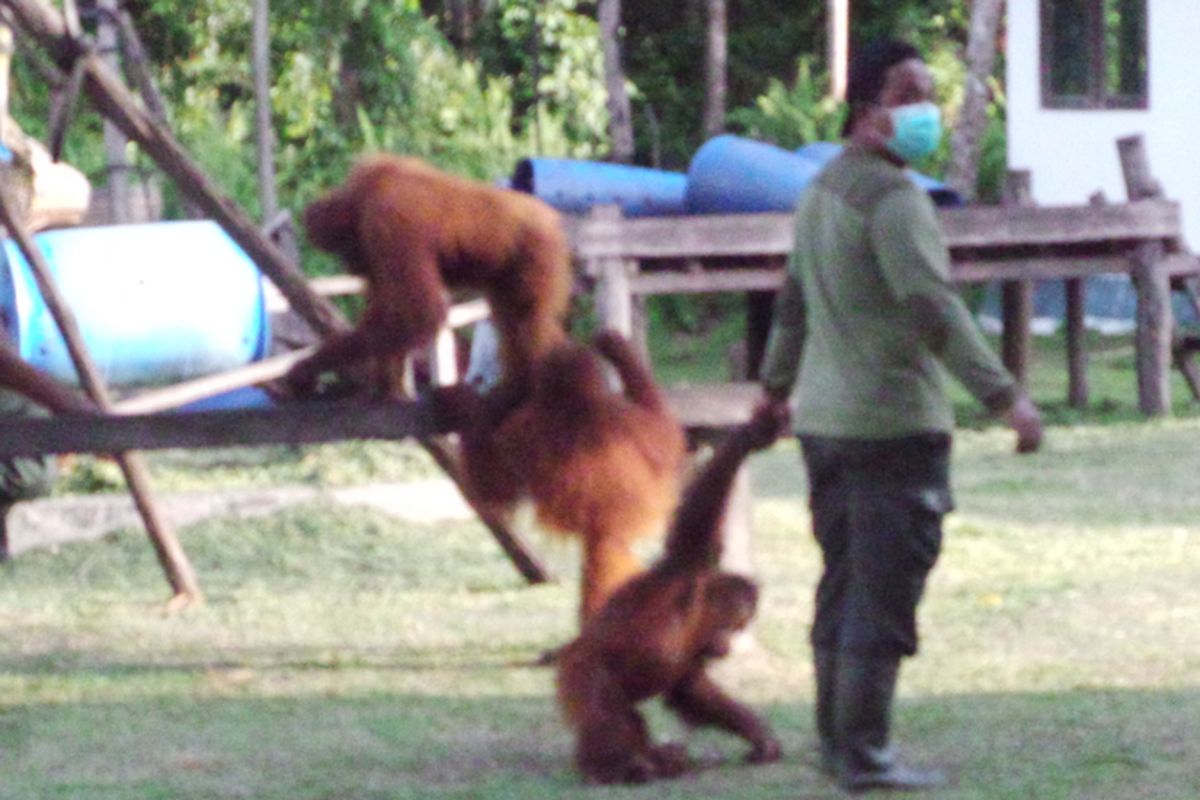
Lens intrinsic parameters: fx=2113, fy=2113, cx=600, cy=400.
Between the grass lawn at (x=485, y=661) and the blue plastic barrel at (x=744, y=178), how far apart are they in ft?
10.0

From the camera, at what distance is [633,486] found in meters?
6.02

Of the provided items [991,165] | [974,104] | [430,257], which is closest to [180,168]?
[430,257]

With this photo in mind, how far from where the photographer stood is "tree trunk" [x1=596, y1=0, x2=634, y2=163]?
19672 millimetres

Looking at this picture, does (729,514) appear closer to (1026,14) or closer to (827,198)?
(827,198)

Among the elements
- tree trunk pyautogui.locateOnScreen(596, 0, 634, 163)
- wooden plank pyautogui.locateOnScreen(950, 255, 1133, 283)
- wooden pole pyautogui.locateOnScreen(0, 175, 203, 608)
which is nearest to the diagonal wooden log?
wooden pole pyautogui.locateOnScreen(0, 175, 203, 608)

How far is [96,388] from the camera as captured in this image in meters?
7.59

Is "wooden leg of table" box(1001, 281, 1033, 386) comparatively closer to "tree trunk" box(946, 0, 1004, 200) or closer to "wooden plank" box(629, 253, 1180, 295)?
"wooden plank" box(629, 253, 1180, 295)

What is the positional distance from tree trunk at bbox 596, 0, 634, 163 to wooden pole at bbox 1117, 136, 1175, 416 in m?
7.29

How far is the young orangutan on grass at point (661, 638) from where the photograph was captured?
5141 millimetres

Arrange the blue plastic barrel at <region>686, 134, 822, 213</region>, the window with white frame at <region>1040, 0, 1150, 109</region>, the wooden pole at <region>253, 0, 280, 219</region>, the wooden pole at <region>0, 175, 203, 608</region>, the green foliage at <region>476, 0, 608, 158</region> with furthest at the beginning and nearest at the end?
the green foliage at <region>476, 0, 608, 158</region> → the window with white frame at <region>1040, 0, 1150, 109</region> → the wooden pole at <region>253, 0, 280, 219</region> → the blue plastic barrel at <region>686, 134, 822, 213</region> → the wooden pole at <region>0, 175, 203, 608</region>

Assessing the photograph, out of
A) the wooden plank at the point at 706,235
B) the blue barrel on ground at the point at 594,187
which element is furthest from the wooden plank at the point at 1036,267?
the blue barrel on ground at the point at 594,187

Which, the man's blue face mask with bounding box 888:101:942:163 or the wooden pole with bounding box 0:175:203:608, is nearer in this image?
the man's blue face mask with bounding box 888:101:942:163

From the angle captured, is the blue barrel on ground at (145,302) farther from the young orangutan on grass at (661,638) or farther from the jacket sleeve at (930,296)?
the jacket sleeve at (930,296)

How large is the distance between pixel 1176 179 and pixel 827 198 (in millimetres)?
14902
